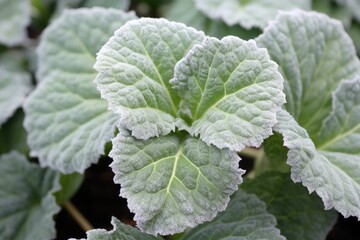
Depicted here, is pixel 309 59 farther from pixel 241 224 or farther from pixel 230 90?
pixel 241 224

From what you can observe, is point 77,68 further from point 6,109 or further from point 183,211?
point 183,211

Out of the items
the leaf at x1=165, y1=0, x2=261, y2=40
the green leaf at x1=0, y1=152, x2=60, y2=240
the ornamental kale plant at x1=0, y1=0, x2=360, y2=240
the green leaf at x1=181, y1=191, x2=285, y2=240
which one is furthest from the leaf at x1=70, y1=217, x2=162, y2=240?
Result: the leaf at x1=165, y1=0, x2=261, y2=40

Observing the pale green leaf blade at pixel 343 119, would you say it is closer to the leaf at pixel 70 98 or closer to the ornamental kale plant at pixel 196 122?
the ornamental kale plant at pixel 196 122

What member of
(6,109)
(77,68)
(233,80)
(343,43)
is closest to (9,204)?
(6,109)

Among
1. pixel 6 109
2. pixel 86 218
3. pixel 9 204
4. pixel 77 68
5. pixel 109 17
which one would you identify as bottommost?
pixel 86 218

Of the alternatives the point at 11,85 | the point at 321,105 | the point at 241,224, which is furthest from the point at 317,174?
the point at 11,85

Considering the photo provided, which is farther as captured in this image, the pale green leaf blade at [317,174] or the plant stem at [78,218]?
the plant stem at [78,218]

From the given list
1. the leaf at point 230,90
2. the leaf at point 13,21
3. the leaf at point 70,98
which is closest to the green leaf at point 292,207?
the leaf at point 230,90
